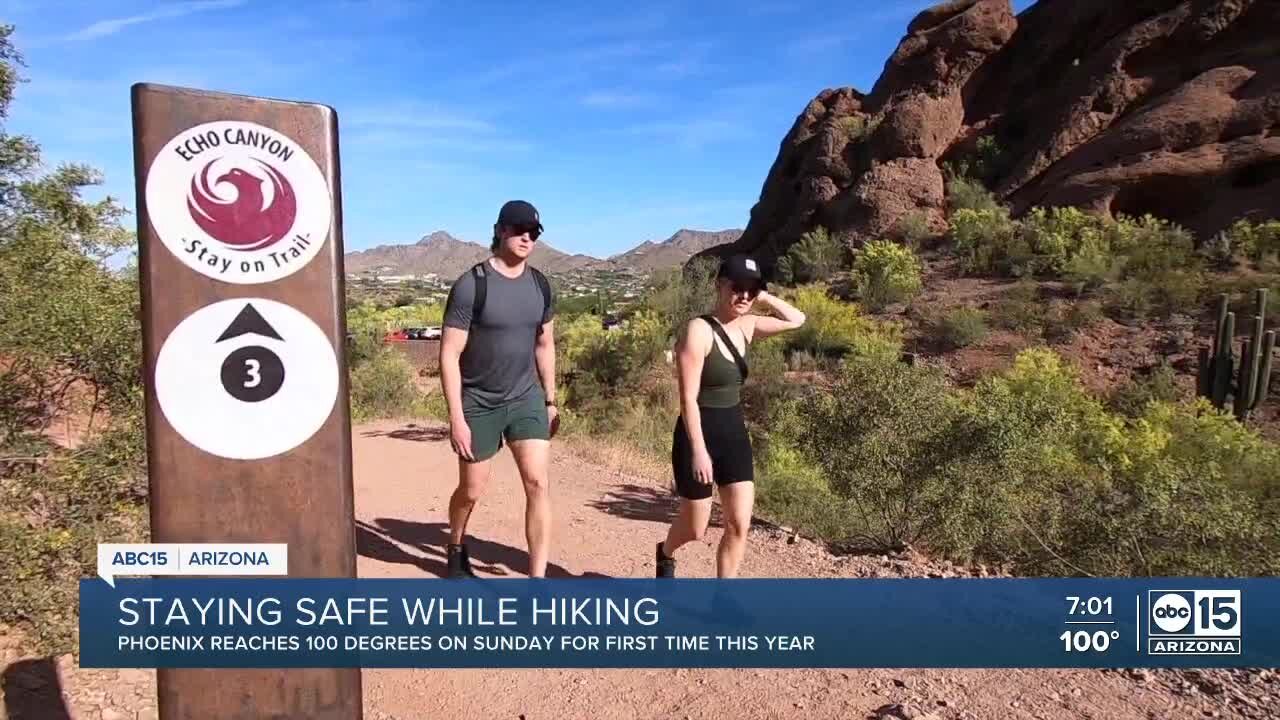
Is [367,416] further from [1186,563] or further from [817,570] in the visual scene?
[1186,563]

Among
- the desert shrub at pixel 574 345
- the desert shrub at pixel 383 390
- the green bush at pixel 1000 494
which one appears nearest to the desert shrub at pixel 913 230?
the desert shrub at pixel 574 345

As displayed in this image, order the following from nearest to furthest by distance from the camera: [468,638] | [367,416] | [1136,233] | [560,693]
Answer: [560,693]
[468,638]
[367,416]
[1136,233]

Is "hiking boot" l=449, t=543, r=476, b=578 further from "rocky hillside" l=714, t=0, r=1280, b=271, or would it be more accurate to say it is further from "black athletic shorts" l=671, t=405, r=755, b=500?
"rocky hillside" l=714, t=0, r=1280, b=271

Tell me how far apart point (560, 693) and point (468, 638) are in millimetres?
491

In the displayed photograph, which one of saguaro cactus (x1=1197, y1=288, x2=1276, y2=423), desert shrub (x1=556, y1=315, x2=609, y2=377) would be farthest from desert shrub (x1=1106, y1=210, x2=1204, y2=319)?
desert shrub (x1=556, y1=315, x2=609, y2=377)

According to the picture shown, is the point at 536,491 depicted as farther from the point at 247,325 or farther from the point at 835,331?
the point at 835,331

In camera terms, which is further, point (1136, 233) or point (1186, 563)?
point (1136, 233)

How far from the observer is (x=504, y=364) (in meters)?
3.42

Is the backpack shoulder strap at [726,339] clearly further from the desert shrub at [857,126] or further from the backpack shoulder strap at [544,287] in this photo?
the desert shrub at [857,126]

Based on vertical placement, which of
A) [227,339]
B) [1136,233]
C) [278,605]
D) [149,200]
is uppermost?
[1136,233]

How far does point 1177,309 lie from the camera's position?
57.4 feet

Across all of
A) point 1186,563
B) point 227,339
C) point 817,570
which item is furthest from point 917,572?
point 227,339

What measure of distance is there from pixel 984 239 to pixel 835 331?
7948 millimetres

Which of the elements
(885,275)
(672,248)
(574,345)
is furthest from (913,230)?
(672,248)
